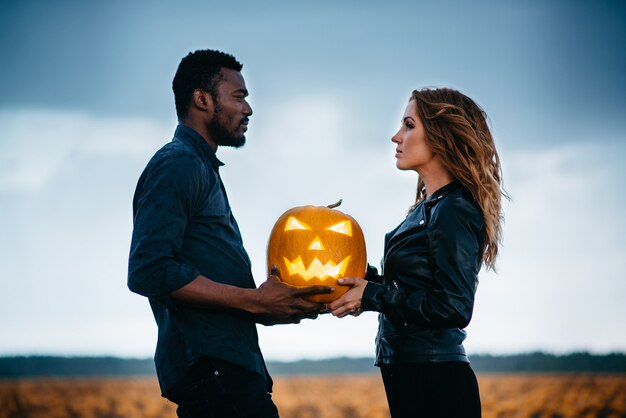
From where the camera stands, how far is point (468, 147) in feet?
16.0

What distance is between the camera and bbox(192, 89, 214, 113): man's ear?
4961 mm

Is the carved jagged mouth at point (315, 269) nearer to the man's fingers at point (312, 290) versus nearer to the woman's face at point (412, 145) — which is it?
the man's fingers at point (312, 290)

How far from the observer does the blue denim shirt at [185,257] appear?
4.26 metres

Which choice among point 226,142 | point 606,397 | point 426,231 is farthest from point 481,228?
point 606,397

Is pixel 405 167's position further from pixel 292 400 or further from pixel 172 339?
pixel 292 400

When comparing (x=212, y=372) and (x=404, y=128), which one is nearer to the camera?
(x=212, y=372)

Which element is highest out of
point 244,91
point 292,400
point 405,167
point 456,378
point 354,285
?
point 244,91

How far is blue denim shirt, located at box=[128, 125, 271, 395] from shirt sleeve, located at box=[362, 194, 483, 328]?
36.1 inches

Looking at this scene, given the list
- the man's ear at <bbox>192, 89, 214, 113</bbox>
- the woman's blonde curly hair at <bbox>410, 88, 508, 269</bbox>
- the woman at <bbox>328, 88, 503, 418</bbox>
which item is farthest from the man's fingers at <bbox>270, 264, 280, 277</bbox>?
the woman's blonde curly hair at <bbox>410, 88, 508, 269</bbox>

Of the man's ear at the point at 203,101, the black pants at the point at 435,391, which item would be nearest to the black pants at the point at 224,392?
the black pants at the point at 435,391

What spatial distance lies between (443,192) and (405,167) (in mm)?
340

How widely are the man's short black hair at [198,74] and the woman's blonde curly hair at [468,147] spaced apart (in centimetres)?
130

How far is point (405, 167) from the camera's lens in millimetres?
5066

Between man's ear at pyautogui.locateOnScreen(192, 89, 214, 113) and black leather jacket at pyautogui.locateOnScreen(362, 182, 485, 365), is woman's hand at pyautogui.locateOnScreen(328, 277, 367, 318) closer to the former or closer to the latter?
black leather jacket at pyautogui.locateOnScreen(362, 182, 485, 365)
